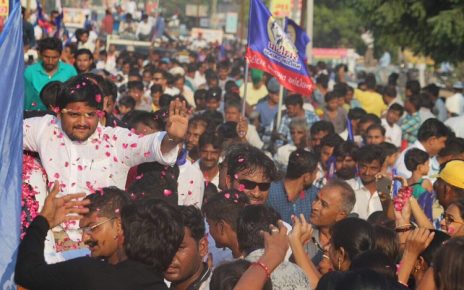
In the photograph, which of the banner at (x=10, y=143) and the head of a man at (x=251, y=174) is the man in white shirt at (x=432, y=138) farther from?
the banner at (x=10, y=143)

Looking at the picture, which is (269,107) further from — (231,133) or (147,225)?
(147,225)

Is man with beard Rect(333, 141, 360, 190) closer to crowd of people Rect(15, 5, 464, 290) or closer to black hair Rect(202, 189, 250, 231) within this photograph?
crowd of people Rect(15, 5, 464, 290)

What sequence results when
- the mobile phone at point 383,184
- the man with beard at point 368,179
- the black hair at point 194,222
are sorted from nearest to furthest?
the black hair at point 194,222 < the mobile phone at point 383,184 < the man with beard at point 368,179

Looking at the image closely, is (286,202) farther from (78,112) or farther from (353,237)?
(353,237)

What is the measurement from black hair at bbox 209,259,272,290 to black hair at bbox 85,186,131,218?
662 millimetres

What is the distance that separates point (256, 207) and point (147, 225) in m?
1.35

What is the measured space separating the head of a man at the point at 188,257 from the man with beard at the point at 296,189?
102 inches

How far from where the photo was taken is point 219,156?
9391 millimetres

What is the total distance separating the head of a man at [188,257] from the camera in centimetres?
522

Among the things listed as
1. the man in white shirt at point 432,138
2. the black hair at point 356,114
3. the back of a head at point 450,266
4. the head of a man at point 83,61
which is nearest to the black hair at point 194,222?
the back of a head at point 450,266

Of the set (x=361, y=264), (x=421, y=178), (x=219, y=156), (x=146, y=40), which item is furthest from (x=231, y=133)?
(x=146, y=40)

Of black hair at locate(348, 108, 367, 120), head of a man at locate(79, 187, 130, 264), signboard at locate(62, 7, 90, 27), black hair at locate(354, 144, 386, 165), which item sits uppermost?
head of a man at locate(79, 187, 130, 264)

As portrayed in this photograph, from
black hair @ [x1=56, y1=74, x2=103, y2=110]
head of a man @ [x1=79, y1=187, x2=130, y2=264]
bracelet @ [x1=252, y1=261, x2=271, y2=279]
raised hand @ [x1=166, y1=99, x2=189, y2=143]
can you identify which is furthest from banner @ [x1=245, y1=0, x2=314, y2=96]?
bracelet @ [x1=252, y1=261, x2=271, y2=279]

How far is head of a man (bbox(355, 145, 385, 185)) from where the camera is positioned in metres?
9.33
